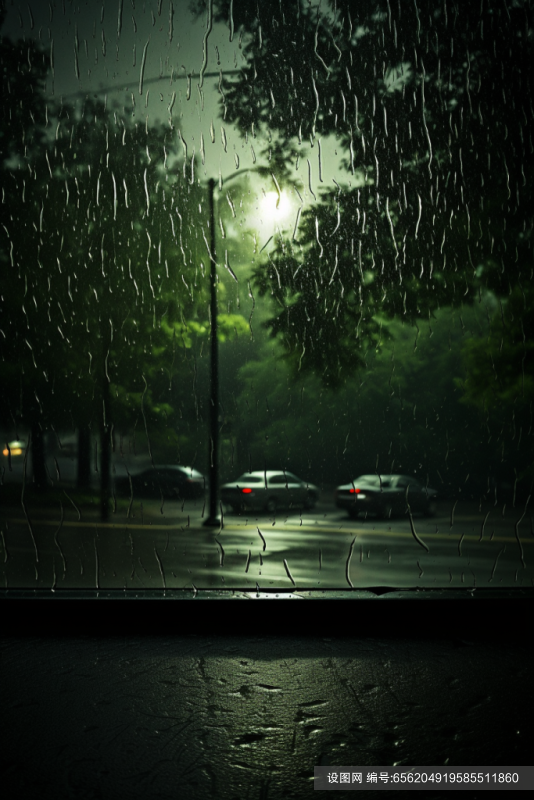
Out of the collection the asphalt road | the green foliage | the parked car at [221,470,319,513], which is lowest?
the asphalt road

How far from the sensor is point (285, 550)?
2.17 meters

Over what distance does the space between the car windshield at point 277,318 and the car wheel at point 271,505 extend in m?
0.02

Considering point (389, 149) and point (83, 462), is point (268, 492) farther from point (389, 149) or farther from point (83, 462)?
point (389, 149)

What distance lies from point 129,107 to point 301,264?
814mm

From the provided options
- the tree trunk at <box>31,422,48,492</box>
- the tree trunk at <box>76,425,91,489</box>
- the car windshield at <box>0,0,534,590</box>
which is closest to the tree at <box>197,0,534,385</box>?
the car windshield at <box>0,0,534,590</box>

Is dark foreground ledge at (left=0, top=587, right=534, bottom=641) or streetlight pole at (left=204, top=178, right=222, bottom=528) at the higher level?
streetlight pole at (left=204, top=178, right=222, bottom=528)

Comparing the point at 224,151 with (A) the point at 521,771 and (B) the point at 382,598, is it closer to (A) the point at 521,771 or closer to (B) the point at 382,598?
(B) the point at 382,598

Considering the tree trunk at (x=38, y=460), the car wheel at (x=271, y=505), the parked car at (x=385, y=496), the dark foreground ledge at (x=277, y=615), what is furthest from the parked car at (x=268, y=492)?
the tree trunk at (x=38, y=460)

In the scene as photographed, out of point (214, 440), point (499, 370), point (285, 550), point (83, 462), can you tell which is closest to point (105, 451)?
point (83, 462)

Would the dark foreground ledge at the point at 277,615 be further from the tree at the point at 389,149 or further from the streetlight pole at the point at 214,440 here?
the tree at the point at 389,149

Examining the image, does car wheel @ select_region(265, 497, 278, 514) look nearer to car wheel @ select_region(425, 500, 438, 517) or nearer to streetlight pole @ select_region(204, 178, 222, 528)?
streetlight pole @ select_region(204, 178, 222, 528)

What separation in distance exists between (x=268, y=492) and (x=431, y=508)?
0.55m

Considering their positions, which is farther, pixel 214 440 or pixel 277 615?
pixel 214 440

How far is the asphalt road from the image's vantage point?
2154 mm
